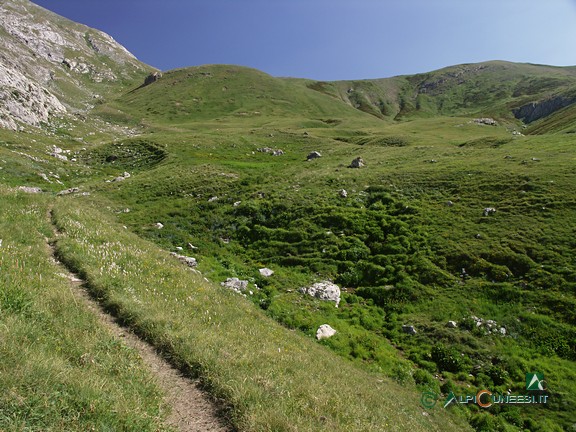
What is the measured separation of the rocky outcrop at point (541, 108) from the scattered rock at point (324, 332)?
209 m

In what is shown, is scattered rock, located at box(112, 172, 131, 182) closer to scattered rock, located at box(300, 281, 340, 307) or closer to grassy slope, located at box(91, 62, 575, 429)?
grassy slope, located at box(91, 62, 575, 429)

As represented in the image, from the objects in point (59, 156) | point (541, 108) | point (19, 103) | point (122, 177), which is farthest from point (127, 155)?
point (541, 108)

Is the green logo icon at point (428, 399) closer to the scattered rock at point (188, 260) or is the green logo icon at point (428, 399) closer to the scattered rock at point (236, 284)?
the scattered rock at point (236, 284)

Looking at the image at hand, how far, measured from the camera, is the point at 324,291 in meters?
19.4

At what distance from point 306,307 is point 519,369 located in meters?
10.2

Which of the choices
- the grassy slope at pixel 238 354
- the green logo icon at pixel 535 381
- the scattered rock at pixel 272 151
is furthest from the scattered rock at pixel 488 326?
the scattered rock at pixel 272 151

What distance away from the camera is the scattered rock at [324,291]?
19.1 metres

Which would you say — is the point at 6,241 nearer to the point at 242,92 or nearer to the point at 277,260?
the point at 277,260

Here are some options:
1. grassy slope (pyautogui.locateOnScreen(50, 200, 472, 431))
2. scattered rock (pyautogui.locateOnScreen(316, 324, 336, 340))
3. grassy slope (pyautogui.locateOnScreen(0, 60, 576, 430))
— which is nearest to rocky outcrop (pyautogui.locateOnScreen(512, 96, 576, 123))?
grassy slope (pyautogui.locateOnScreen(0, 60, 576, 430))

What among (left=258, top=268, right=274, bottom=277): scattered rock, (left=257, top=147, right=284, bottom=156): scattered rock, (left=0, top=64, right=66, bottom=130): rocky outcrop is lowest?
(left=258, top=268, right=274, bottom=277): scattered rock

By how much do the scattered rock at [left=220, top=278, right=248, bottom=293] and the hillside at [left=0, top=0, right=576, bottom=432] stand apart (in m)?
0.45

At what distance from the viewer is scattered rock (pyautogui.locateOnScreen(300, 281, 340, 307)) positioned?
19109 millimetres

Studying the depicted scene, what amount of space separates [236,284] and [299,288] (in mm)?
3908

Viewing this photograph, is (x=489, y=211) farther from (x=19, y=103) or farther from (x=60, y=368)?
(x=19, y=103)
